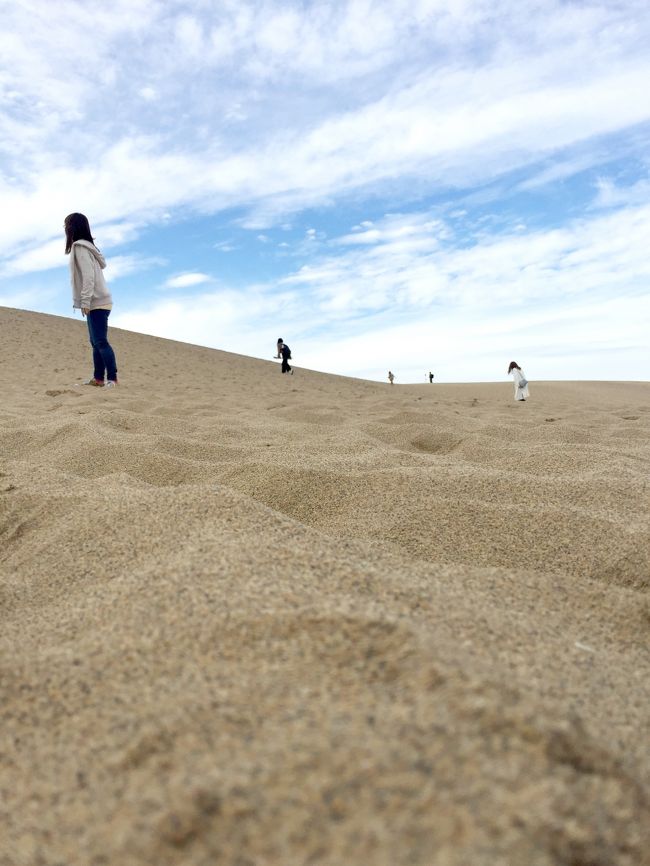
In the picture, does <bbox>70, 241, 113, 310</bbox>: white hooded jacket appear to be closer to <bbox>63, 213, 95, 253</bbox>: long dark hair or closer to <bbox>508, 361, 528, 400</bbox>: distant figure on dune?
<bbox>63, 213, 95, 253</bbox>: long dark hair

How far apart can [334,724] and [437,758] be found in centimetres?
13

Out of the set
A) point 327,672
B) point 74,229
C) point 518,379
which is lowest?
point 327,672

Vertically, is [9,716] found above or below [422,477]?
below

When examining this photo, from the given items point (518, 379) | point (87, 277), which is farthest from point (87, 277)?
point (518, 379)

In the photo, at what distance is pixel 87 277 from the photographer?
18.1ft

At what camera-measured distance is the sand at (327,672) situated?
635 millimetres

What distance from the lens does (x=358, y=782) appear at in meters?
0.66

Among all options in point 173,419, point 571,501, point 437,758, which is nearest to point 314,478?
point 571,501

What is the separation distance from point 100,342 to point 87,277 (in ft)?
2.05

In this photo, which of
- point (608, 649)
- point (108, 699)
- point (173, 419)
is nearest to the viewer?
point (108, 699)

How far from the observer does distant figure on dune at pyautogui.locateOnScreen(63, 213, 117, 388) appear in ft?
18.1

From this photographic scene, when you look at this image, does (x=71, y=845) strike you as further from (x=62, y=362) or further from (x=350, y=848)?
(x=62, y=362)

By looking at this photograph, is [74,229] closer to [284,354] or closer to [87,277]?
[87,277]

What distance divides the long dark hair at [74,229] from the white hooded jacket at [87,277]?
109 mm
